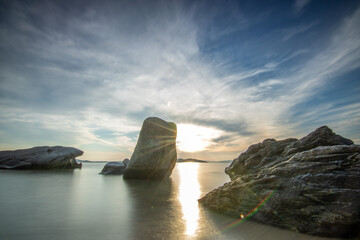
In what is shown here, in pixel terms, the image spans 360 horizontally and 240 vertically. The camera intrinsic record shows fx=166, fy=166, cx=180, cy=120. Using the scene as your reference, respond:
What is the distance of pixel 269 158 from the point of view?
1099 centimetres

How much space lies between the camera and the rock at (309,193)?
5.41 m

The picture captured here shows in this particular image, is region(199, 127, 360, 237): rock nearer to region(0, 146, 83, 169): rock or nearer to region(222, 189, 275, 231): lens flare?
region(222, 189, 275, 231): lens flare

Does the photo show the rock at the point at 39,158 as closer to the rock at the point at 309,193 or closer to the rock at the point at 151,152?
the rock at the point at 151,152

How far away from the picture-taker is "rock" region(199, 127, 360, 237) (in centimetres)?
541

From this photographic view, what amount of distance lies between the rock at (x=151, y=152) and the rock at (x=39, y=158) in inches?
1093

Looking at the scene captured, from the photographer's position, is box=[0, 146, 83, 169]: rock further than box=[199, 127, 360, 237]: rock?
Yes

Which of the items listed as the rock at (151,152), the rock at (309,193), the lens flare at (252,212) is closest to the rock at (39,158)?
the rock at (151,152)

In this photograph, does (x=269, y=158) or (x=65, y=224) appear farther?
(x=269, y=158)

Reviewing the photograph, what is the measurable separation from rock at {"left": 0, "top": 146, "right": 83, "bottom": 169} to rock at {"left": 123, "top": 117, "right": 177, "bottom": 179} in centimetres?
2776

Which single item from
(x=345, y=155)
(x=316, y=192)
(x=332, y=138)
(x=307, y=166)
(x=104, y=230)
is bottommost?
(x=104, y=230)

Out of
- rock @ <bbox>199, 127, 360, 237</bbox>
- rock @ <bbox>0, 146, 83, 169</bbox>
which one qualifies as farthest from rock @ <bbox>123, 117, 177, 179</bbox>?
rock @ <bbox>0, 146, 83, 169</bbox>

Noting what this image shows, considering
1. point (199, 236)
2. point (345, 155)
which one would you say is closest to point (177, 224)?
point (199, 236)

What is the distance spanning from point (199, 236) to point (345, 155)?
6797mm

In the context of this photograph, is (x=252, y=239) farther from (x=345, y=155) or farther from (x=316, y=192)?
(x=345, y=155)
